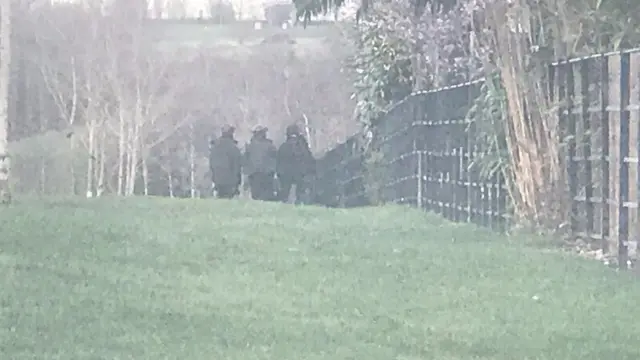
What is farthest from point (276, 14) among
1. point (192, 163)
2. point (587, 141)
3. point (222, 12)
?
point (587, 141)

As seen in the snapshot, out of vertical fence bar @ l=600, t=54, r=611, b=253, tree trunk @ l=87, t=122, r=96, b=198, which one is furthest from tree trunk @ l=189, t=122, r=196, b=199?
vertical fence bar @ l=600, t=54, r=611, b=253

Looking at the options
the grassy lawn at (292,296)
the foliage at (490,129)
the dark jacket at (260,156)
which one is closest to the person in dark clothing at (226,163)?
the dark jacket at (260,156)

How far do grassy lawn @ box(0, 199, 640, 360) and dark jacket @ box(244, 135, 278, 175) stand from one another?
1150cm

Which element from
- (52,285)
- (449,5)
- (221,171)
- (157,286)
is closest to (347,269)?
(157,286)

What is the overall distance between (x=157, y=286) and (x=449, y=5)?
787 centimetres

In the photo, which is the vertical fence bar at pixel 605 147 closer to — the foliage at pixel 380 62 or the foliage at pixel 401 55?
the foliage at pixel 401 55

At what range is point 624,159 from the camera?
8.62m

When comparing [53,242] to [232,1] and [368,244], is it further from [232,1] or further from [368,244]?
[232,1]

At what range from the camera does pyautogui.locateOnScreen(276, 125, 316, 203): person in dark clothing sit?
21984mm

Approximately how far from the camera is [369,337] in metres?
5.16

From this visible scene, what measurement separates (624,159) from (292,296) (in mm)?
3257

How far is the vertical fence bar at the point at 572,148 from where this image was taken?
992 centimetres

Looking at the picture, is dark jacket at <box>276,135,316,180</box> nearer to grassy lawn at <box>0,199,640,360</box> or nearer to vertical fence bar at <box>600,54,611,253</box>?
grassy lawn at <box>0,199,640,360</box>

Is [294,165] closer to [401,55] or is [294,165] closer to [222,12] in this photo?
[222,12]
